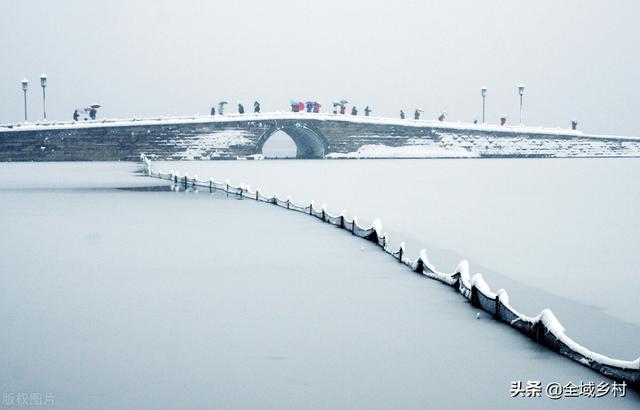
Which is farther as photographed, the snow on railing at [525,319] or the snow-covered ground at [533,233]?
the snow-covered ground at [533,233]

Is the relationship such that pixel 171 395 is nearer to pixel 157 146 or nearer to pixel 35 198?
pixel 35 198

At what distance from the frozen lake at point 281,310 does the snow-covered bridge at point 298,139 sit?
116 ft

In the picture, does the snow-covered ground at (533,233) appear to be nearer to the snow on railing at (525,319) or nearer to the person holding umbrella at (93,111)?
the snow on railing at (525,319)

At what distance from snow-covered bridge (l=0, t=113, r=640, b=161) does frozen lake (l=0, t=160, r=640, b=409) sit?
3550 cm

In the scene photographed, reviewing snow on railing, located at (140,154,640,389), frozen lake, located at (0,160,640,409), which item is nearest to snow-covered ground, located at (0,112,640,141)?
frozen lake, located at (0,160,640,409)

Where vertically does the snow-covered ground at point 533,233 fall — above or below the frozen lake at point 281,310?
below

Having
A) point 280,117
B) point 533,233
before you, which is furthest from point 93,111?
point 533,233

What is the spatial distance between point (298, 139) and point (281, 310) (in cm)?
5856

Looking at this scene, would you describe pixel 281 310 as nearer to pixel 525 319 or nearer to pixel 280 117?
pixel 525 319

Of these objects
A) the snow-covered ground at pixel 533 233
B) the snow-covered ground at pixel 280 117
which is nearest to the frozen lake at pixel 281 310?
the snow-covered ground at pixel 533 233

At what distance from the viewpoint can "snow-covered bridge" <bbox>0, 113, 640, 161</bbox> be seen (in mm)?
52250

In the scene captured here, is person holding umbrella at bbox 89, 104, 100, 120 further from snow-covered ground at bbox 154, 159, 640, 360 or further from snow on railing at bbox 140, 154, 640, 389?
snow on railing at bbox 140, 154, 640, 389

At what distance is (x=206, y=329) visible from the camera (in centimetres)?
713

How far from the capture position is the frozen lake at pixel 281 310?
18.3ft
